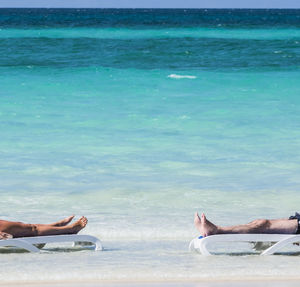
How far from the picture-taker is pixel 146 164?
1006cm

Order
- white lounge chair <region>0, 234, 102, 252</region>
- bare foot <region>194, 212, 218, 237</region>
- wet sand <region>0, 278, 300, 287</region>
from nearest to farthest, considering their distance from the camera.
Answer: wet sand <region>0, 278, 300, 287</region>
white lounge chair <region>0, 234, 102, 252</region>
bare foot <region>194, 212, 218, 237</region>

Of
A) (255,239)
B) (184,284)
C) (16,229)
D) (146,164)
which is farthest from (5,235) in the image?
(146,164)

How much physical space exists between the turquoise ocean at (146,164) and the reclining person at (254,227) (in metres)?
0.21

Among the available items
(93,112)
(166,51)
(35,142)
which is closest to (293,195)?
(35,142)

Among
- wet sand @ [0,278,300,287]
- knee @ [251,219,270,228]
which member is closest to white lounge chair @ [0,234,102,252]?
wet sand @ [0,278,300,287]

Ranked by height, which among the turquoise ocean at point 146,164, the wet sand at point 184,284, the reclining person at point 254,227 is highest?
the reclining person at point 254,227

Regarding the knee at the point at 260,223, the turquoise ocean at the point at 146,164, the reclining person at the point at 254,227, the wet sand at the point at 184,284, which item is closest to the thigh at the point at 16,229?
the turquoise ocean at the point at 146,164

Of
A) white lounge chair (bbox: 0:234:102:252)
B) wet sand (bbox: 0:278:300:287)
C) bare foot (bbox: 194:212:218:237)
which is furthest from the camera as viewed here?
bare foot (bbox: 194:212:218:237)

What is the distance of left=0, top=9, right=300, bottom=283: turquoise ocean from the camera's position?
5.45m

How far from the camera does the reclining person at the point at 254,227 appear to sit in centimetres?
550

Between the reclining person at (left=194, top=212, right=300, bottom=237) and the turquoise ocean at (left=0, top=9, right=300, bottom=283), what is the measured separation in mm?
207

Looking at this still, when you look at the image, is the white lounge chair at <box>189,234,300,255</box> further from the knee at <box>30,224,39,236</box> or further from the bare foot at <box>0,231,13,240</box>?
the bare foot at <box>0,231,13,240</box>

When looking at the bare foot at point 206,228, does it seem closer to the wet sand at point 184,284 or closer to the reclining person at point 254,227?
the reclining person at point 254,227

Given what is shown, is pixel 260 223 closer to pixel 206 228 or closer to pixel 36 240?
pixel 206 228
